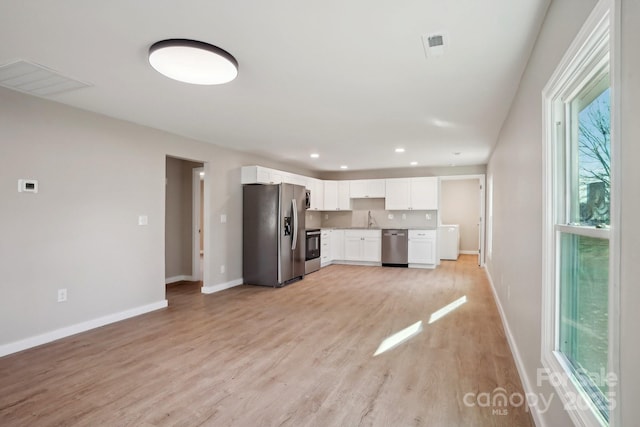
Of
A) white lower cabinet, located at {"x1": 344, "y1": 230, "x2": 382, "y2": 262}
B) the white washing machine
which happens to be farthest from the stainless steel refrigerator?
the white washing machine

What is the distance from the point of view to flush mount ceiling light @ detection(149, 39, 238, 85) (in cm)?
216

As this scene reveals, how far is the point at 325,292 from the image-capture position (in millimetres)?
5344

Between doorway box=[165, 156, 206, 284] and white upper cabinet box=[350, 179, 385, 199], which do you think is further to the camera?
white upper cabinet box=[350, 179, 385, 199]

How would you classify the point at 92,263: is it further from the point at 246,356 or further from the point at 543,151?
the point at 543,151

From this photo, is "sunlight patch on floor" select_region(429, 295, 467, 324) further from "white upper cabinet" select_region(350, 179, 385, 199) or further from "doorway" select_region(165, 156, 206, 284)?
"doorway" select_region(165, 156, 206, 284)

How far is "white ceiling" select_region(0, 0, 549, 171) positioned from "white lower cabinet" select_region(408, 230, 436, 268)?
3.50 meters

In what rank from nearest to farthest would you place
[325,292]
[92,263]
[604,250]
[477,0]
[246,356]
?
1. [604,250]
2. [477,0]
3. [246,356]
4. [92,263]
5. [325,292]

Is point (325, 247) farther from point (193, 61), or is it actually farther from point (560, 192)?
point (560, 192)

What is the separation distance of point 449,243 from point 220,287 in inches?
249

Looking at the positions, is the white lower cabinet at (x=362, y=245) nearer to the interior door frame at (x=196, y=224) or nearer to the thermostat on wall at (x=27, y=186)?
the interior door frame at (x=196, y=224)

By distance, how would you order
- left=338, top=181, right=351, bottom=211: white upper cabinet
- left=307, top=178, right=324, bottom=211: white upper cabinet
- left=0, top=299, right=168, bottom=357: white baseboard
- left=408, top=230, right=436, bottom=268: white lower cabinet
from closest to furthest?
left=0, top=299, right=168, bottom=357: white baseboard
left=408, top=230, right=436, bottom=268: white lower cabinet
left=307, top=178, right=324, bottom=211: white upper cabinet
left=338, top=181, right=351, bottom=211: white upper cabinet

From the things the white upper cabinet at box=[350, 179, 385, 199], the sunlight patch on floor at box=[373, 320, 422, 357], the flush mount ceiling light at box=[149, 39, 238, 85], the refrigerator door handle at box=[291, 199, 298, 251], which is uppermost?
the flush mount ceiling light at box=[149, 39, 238, 85]

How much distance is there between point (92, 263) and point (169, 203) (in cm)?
269

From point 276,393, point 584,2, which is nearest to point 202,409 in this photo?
point 276,393
